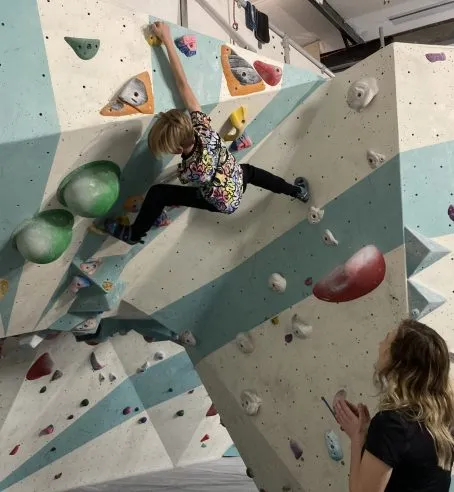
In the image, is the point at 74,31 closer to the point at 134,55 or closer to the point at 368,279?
the point at 134,55

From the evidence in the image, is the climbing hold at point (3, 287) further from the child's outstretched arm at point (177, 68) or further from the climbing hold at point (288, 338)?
the climbing hold at point (288, 338)

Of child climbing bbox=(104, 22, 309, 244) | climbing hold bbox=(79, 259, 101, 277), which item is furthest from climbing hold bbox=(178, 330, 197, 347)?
child climbing bbox=(104, 22, 309, 244)

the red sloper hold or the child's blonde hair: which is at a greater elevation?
the child's blonde hair

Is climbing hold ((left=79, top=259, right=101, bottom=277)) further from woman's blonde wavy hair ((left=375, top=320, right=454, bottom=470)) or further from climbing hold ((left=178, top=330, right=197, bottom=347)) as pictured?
woman's blonde wavy hair ((left=375, top=320, right=454, bottom=470))

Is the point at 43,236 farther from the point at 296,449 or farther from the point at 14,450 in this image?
the point at 14,450

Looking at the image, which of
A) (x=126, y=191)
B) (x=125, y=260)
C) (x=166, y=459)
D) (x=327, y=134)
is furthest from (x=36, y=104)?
(x=166, y=459)

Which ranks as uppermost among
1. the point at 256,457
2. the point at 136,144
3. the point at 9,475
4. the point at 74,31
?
the point at 74,31

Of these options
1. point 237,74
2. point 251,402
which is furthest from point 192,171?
point 251,402

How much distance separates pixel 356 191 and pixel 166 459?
361cm

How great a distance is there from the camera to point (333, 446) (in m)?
2.53

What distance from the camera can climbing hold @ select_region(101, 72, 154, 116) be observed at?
1970 millimetres

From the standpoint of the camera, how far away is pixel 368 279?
2.33 meters

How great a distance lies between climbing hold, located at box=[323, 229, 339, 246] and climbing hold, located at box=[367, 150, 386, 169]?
34 cm

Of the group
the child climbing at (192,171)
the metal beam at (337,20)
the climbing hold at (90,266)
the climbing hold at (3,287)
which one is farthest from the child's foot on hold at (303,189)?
the metal beam at (337,20)
